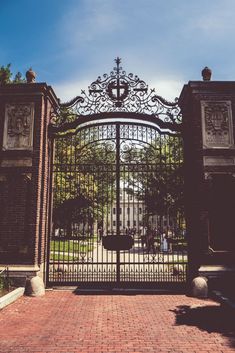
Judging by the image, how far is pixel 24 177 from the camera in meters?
9.34

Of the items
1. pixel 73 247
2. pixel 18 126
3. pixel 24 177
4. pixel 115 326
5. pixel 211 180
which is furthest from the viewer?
pixel 18 126

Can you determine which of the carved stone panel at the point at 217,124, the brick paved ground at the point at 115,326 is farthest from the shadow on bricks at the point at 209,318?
the carved stone panel at the point at 217,124

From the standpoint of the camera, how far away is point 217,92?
9.50m

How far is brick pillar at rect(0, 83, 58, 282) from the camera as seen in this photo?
9016 millimetres

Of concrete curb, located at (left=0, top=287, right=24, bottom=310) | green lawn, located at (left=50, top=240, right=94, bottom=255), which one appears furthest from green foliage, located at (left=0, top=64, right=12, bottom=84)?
concrete curb, located at (left=0, top=287, right=24, bottom=310)

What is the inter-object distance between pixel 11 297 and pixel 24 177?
3.23m

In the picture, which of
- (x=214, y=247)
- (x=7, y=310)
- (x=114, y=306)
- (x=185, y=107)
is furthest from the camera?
(x=185, y=107)

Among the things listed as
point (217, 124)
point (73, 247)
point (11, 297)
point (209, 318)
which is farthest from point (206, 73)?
point (11, 297)

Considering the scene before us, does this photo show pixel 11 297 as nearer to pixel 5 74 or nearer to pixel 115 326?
pixel 115 326

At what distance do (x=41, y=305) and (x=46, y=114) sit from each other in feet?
17.7

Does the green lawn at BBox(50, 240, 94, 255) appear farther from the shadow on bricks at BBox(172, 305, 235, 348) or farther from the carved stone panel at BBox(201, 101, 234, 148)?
the carved stone panel at BBox(201, 101, 234, 148)

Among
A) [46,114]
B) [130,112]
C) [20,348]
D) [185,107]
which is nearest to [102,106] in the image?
[130,112]

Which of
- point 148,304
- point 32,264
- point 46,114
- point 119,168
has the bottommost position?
point 148,304

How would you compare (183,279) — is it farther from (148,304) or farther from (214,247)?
(148,304)
